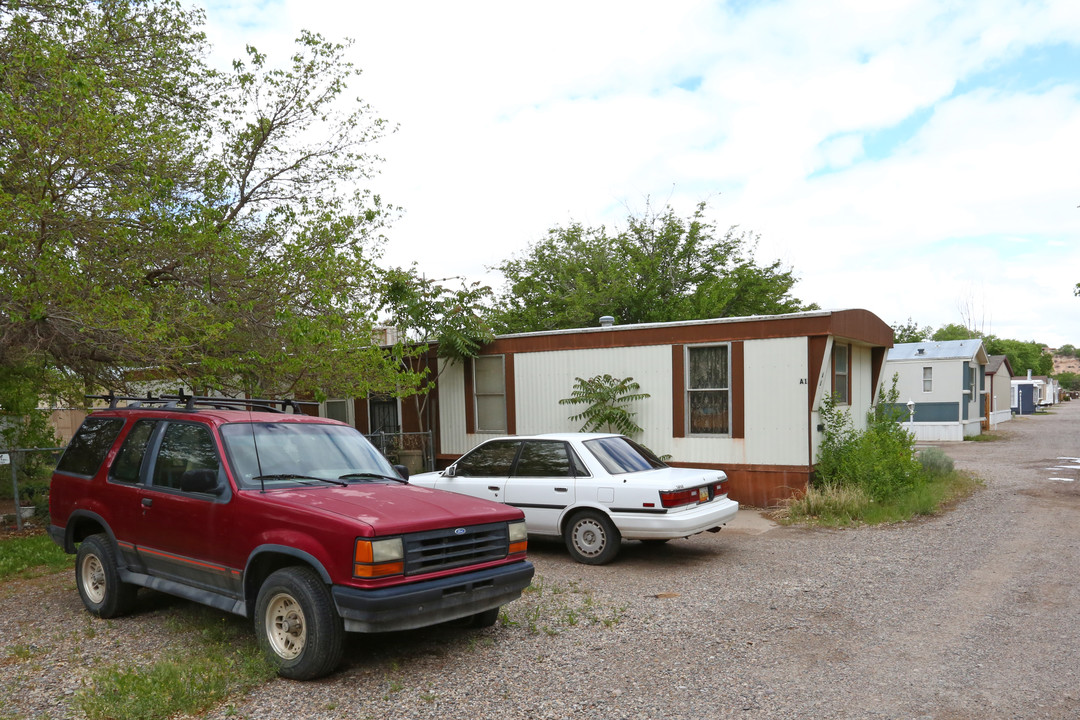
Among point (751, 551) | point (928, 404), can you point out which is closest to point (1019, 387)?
point (928, 404)

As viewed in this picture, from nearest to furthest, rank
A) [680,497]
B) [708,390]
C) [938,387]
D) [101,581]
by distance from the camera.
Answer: [101,581]
[680,497]
[708,390]
[938,387]

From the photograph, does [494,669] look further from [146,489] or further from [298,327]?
[298,327]

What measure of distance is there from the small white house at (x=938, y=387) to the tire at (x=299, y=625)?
26559 millimetres

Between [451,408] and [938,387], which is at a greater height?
[451,408]

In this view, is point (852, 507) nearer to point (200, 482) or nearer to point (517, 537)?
point (517, 537)

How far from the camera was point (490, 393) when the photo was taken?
15.7 metres

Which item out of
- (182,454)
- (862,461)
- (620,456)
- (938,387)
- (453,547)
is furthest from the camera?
(938,387)

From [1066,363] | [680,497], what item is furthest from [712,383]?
[1066,363]

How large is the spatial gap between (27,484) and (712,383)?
12.6m

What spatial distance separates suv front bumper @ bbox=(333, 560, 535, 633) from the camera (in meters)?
4.89

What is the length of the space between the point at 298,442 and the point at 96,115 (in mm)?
4567

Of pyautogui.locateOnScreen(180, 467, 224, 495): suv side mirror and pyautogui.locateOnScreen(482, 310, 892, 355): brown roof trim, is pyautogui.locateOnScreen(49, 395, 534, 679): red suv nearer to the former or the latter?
pyautogui.locateOnScreen(180, 467, 224, 495): suv side mirror

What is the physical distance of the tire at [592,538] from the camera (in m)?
8.71

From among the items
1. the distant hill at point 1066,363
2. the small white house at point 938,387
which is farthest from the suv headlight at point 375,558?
the distant hill at point 1066,363
